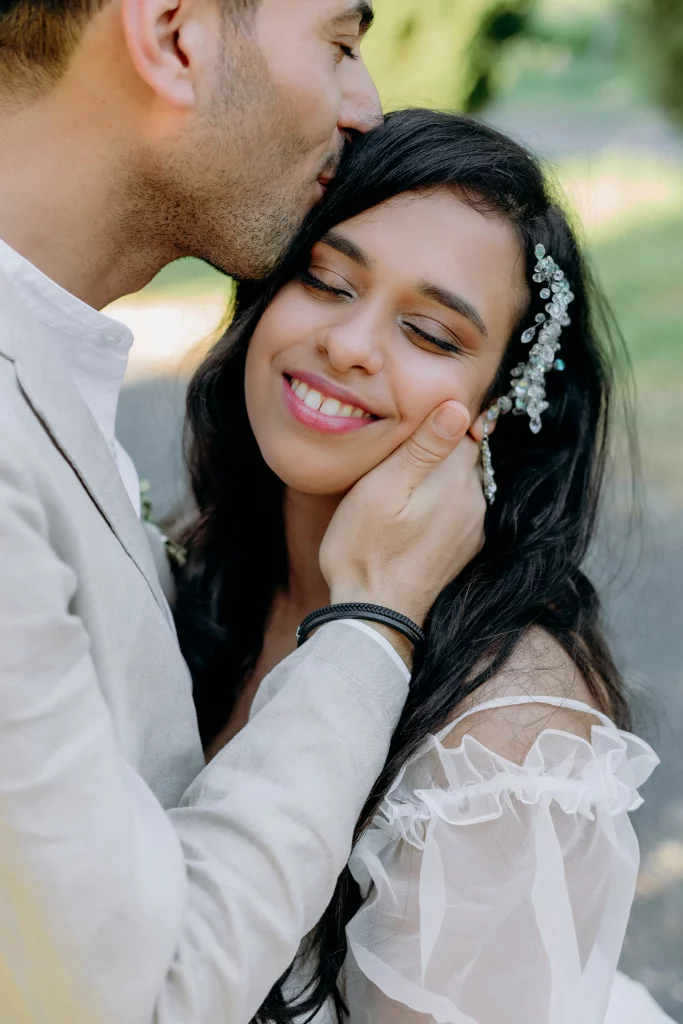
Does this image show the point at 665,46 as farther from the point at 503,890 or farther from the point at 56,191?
the point at 503,890

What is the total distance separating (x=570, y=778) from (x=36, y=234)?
136 centimetres

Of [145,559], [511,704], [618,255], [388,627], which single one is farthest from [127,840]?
[618,255]

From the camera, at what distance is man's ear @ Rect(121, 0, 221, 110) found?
2.00 meters

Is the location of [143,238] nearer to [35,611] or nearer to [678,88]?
[35,611]

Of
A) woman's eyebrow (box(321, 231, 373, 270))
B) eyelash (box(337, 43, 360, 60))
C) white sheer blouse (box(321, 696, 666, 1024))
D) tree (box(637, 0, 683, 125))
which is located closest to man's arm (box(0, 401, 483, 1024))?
white sheer blouse (box(321, 696, 666, 1024))

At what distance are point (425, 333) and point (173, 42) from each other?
72 cm

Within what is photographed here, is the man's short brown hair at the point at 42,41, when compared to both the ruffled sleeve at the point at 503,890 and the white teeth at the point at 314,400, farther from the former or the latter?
the ruffled sleeve at the point at 503,890

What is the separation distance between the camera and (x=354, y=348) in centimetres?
224

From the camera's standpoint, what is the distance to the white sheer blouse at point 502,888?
1.91 m

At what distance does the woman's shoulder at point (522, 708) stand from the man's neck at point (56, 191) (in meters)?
1.10

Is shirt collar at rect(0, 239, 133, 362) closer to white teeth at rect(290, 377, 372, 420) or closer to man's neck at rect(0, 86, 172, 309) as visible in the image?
man's neck at rect(0, 86, 172, 309)

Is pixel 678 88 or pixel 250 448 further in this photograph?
pixel 678 88

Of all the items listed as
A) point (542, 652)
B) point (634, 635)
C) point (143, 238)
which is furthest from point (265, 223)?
point (634, 635)

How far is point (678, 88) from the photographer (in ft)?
34.0
